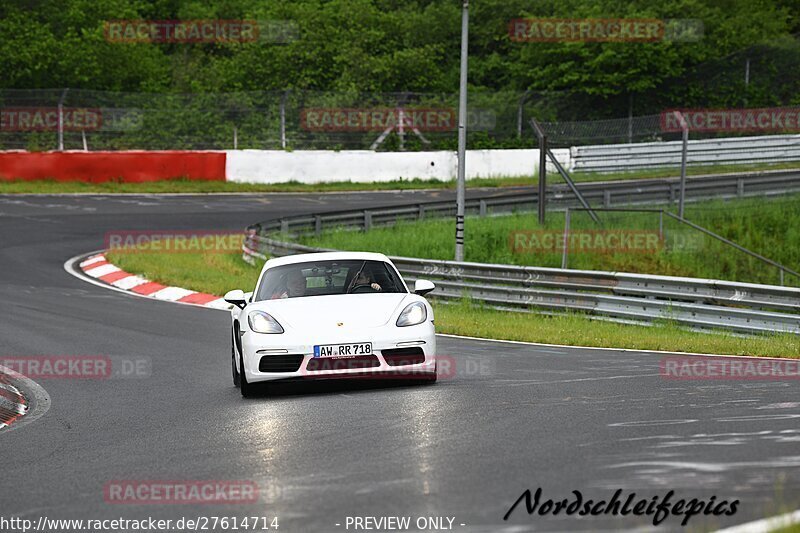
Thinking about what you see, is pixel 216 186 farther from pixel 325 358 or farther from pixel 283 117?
pixel 325 358

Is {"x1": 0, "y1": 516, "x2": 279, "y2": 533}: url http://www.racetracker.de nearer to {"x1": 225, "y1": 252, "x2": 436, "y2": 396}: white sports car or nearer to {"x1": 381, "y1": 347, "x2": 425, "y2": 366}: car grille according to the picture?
{"x1": 225, "y1": 252, "x2": 436, "y2": 396}: white sports car

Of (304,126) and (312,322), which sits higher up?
(304,126)

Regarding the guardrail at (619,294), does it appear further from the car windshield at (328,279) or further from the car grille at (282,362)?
the car grille at (282,362)

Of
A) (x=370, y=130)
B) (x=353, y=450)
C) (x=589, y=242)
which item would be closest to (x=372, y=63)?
(x=370, y=130)

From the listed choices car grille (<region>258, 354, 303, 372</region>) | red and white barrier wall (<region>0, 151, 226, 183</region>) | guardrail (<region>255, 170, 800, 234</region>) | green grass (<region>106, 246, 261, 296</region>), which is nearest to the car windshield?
car grille (<region>258, 354, 303, 372</region>)

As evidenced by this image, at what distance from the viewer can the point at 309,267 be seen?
1173 centimetres

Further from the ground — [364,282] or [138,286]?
[364,282]

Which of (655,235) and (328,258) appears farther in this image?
(655,235)

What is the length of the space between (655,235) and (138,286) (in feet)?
32.3

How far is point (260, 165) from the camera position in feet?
136

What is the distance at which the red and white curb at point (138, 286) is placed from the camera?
20.9 metres

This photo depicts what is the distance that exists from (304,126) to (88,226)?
1215 cm

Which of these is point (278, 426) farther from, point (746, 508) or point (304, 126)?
point (304, 126)

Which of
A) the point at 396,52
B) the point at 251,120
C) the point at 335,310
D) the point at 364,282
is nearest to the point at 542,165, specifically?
the point at 364,282
